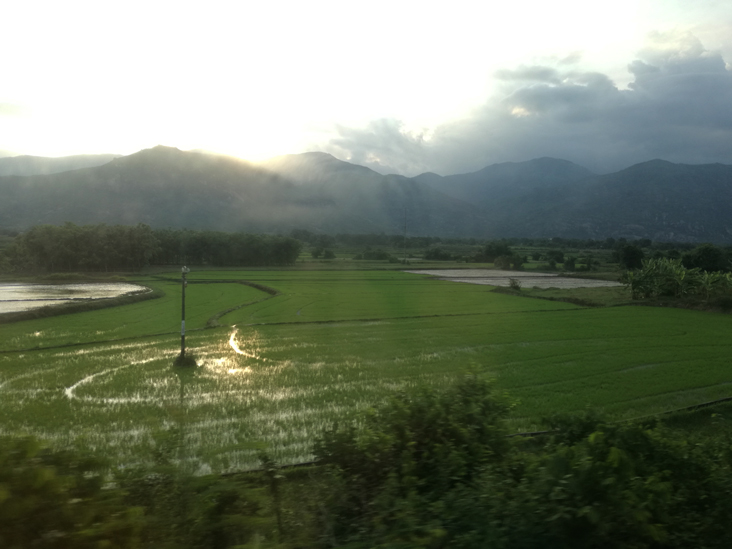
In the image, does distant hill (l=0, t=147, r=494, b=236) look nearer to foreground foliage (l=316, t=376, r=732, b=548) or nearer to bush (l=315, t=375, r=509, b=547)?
bush (l=315, t=375, r=509, b=547)

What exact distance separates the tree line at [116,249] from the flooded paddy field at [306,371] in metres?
37.8

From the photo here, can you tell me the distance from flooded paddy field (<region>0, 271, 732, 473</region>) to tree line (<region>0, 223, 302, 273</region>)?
1490 inches

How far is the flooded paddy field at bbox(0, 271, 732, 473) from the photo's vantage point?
11.3 meters

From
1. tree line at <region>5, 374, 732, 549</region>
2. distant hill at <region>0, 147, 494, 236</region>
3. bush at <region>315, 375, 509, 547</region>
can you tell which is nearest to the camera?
tree line at <region>5, 374, 732, 549</region>

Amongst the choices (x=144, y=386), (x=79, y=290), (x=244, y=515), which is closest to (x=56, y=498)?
(x=244, y=515)

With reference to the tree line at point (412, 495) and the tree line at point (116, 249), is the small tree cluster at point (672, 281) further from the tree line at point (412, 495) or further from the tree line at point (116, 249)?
the tree line at point (116, 249)

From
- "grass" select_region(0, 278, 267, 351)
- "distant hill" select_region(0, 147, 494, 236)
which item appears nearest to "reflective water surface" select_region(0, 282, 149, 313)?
"grass" select_region(0, 278, 267, 351)

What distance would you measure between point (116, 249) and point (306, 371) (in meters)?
57.3

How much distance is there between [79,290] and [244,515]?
1951 inches

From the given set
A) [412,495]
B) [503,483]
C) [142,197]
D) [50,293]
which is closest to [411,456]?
[412,495]

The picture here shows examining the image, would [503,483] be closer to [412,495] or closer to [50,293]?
[412,495]

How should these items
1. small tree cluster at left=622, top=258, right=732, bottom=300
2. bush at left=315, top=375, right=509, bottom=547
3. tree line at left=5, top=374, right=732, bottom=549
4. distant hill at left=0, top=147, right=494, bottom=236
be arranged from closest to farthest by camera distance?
tree line at left=5, top=374, right=732, bottom=549
bush at left=315, top=375, right=509, bottom=547
small tree cluster at left=622, top=258, right=732, bottom=300
distant hill at left=0, top=147, right=494, bottom=236

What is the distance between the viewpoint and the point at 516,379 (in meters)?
16.6

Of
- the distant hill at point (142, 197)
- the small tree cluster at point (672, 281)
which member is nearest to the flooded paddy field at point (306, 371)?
the small tree cluster at point (672, 281)
